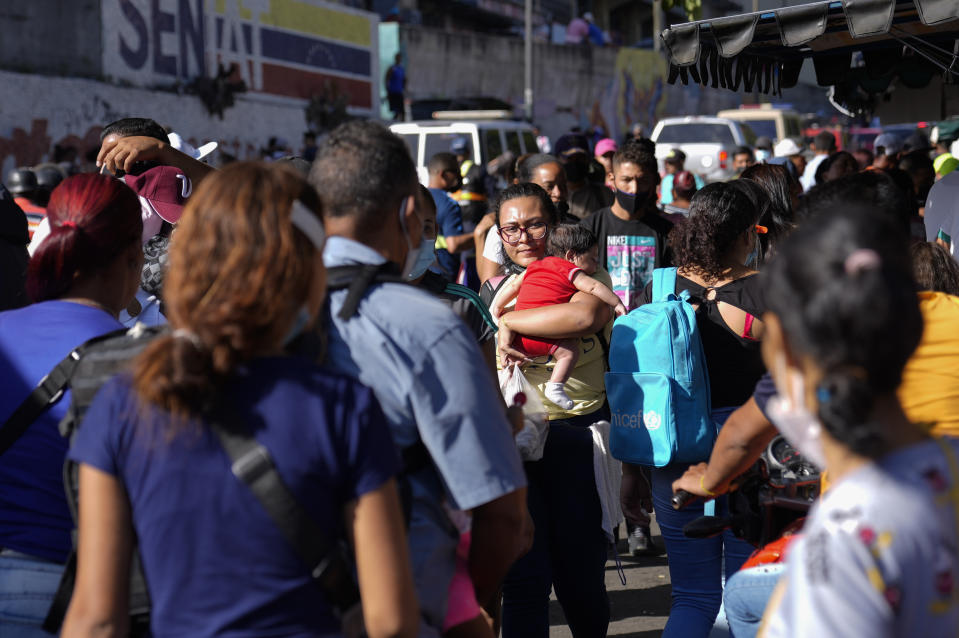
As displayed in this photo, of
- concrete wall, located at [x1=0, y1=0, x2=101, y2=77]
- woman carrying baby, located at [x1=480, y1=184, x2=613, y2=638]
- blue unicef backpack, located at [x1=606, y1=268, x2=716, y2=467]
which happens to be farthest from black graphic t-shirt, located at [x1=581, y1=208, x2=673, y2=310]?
concrete wall, located at [x1=0, y1=0, x2=101, y2=77]

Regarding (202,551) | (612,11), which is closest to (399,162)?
(202,551)

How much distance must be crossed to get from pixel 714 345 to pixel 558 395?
95cm

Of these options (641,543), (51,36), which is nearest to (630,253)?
(641,543)

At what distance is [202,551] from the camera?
1.87 meters

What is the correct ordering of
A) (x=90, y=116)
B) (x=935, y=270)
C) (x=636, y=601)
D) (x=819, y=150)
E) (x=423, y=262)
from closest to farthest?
(x=935, y=270)
(x=423, y=262)
(x=636, y=601)
(x=819, y=150)
(x=90, y=116)

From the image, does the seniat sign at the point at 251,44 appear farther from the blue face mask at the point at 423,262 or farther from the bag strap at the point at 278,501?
the bag strap at the point at 278,501

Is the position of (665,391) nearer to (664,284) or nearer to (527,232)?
(664,284)

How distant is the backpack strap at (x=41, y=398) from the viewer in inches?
94.3

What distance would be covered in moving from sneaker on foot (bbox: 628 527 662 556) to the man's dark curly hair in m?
2.53

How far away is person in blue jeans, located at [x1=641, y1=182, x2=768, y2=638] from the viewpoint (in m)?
3.67

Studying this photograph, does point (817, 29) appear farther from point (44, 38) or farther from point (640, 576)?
point (44, 38)

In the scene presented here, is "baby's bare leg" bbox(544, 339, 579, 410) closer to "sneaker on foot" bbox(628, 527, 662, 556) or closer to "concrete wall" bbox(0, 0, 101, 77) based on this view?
"sneaker on foot" bbox(628, 527, 662, 556)

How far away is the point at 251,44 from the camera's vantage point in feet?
61.8

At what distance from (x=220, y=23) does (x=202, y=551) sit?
17553 millimetres
